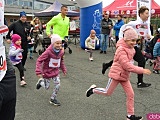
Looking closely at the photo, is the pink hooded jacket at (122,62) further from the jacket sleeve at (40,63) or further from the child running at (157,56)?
the child running at (157,56)

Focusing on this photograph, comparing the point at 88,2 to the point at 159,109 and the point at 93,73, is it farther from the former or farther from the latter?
the point at 159,109

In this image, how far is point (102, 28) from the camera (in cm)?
1073

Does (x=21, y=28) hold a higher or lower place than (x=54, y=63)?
higher

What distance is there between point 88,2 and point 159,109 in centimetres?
811

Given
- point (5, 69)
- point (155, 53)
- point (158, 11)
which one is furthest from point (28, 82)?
point (158, 11)

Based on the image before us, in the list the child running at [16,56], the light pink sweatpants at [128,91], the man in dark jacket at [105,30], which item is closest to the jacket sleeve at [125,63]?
the light pink sweatpants at [128,91]

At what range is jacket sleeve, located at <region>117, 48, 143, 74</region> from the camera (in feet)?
11.5

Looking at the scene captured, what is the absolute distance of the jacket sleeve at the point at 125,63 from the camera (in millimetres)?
3506

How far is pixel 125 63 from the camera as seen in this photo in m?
3.57

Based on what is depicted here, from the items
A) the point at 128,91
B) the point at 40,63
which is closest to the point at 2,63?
the point at 128,91

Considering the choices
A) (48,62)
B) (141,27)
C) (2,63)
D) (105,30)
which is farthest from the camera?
(105,30)

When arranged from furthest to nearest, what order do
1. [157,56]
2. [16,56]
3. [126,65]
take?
[157,56] → [16,56] → [126,65]

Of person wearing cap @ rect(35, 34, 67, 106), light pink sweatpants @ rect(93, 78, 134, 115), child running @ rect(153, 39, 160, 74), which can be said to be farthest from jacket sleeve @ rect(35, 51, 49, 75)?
child running @ rect(153, 39, 160, 74)

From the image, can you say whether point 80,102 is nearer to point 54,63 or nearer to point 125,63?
point 54,63
